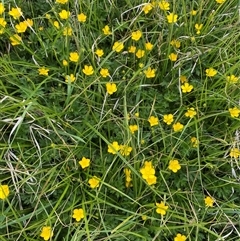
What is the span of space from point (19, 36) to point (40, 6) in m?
0.18

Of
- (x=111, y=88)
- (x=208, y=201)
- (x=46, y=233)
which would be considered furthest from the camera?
(x=111, y=88)

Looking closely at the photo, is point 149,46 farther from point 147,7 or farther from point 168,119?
point 168,119

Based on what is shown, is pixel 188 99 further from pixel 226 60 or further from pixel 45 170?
pixel 45 170

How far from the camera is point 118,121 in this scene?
5.37 feet

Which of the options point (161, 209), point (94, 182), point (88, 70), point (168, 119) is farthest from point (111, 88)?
point (161, 209)

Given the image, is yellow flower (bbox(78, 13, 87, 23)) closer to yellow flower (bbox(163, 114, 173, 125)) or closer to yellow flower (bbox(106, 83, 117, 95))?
yellow flower (bbox(106, 83, 117, 95))

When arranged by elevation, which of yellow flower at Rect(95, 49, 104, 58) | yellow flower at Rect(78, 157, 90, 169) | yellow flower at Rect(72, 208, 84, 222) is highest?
yellow flower at Rect(95, 49, 104, 58)

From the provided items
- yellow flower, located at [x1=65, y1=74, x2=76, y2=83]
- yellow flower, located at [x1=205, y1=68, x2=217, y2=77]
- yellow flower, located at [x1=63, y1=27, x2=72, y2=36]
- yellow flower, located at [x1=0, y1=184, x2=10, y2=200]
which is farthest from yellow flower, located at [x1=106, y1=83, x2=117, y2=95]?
yellow flower, located at [x1=0, y1=184, x2=10, y2=200]

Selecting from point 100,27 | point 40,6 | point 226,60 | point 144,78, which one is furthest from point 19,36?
point 226,60

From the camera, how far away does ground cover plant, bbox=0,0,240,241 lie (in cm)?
151

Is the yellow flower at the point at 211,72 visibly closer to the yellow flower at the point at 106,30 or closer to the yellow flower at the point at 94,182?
the yellow flower at the point at 106,30

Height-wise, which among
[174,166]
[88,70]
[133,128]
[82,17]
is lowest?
[174,166]

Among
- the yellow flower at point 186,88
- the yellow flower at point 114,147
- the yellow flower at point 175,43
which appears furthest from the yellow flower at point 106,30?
the yellow flower at point 114,147

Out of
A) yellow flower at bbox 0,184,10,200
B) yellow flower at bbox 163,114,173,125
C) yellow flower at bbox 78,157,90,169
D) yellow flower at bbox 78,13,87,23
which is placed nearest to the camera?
yellow flower at bbox 0,184,10,200
